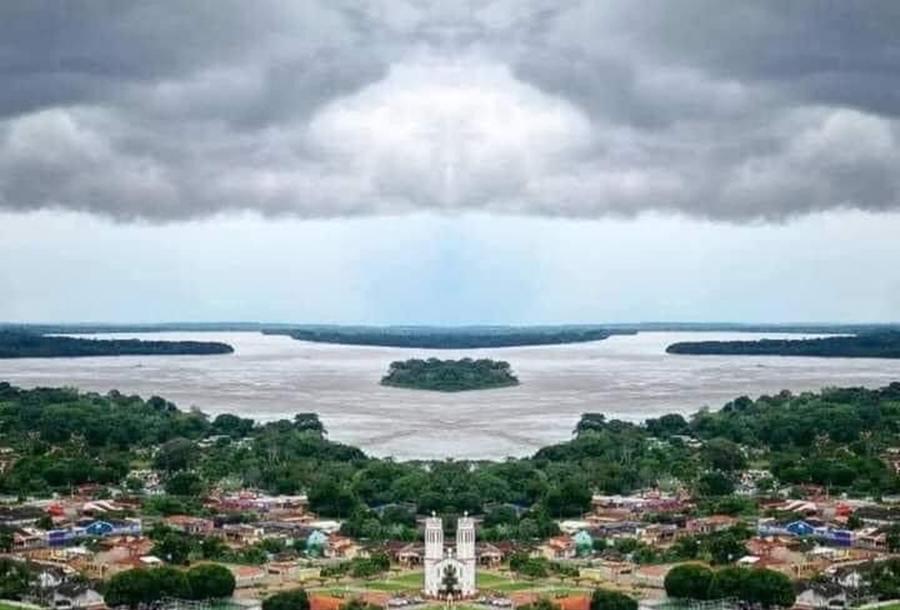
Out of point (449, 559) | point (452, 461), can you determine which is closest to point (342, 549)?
point (452, 461)

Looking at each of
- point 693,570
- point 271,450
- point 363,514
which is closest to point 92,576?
point 363,514

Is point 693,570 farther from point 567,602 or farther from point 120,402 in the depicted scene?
point 120,402

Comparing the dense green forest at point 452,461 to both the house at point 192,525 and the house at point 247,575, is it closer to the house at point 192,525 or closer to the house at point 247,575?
the house at point 192,525

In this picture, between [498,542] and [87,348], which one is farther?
[87,348]

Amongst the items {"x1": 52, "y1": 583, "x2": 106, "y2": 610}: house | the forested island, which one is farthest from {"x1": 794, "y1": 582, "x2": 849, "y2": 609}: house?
the forested island

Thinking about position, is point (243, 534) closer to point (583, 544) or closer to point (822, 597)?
point (583, 544)

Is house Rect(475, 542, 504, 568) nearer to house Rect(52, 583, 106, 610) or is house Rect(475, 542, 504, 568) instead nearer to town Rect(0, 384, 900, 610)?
town Rect(0, 384, 900, 610)

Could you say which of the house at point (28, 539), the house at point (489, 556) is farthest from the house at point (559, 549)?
the house at point (28, 539)
